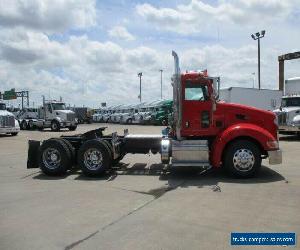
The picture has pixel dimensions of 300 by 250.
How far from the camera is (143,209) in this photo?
27.1 ft

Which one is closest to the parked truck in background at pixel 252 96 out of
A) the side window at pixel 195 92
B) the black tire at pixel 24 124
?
the side window at pixel 195 92

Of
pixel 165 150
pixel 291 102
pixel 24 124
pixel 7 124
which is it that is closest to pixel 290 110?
pixel 291 102

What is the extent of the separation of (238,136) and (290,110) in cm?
1381

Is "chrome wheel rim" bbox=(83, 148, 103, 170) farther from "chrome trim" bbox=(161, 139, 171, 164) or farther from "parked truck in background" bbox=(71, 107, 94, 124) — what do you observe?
"parked truck in background" bbox=(71, 107, 94, 124)

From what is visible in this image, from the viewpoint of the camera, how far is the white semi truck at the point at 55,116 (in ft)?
133

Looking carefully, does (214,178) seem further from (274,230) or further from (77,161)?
(274,230)

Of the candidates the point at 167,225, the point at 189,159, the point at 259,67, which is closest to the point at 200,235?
the point at 167,225

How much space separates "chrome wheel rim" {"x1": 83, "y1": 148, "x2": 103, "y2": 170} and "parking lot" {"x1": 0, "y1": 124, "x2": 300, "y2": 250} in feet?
1.18

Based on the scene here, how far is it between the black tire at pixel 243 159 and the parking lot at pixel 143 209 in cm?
29

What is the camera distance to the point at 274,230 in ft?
22.6

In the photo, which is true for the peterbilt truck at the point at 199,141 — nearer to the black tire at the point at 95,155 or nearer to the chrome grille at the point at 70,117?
the black tire at the point at 95,155

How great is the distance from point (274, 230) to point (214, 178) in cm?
484

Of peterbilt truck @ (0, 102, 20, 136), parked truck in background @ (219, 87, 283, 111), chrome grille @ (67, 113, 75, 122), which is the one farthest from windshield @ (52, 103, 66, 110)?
parked truck in background @ (219, 87, 283, 111)

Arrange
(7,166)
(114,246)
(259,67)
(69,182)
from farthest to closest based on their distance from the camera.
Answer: (259,67) < (7,166) < (69,182) < (114,246)
